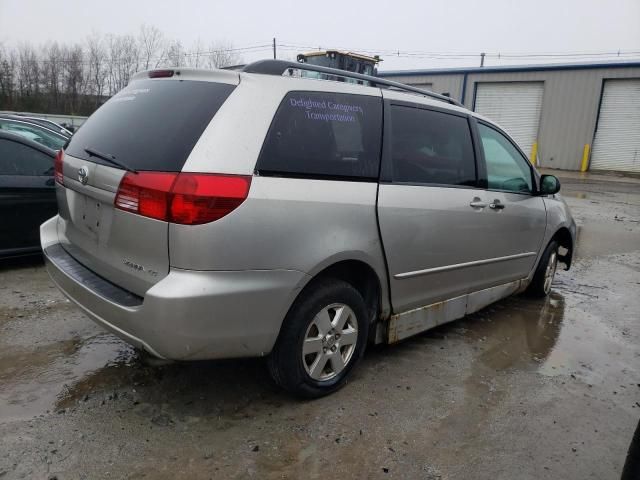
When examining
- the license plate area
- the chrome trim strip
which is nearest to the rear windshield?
the license plate area

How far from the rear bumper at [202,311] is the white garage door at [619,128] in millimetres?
24874

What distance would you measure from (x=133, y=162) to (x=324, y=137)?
1.02 metres

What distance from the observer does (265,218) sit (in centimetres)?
240

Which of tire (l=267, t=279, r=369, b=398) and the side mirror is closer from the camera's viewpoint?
tire (l=267, t=279, r=369, b=398)

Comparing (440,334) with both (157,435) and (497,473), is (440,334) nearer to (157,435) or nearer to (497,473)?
(497,473)

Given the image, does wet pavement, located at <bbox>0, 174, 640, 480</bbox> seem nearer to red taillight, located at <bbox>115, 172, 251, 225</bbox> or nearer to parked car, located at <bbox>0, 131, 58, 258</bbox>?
parked car, located at <bbox>0, 131, 58, 258</bbox>

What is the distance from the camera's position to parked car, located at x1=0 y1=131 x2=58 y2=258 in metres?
4.98

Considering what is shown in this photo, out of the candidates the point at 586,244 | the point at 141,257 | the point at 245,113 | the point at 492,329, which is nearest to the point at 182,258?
the point at 141,257

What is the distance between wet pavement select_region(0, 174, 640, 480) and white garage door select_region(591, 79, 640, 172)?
72.9 ft

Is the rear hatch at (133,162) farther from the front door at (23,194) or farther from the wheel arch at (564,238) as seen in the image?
the wheel arch at (564,238)

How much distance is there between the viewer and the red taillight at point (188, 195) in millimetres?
2264

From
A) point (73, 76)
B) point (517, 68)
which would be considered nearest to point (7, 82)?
point (73, 76)

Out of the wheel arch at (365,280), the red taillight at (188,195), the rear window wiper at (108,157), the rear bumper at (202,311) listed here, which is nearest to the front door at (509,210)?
the wheel arch at (365,280)

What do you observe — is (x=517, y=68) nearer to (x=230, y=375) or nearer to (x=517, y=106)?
(x=517, y=106)
